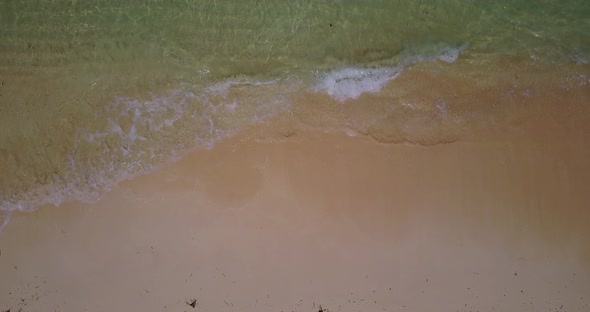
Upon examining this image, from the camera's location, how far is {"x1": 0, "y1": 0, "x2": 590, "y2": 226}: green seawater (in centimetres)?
427

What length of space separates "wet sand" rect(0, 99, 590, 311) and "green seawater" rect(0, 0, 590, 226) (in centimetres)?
39

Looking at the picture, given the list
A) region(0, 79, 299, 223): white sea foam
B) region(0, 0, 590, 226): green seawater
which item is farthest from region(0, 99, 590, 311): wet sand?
region(0, 0, 590, 226): green seawater

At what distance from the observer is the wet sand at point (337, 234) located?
3994mm

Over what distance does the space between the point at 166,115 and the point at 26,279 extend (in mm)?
1817

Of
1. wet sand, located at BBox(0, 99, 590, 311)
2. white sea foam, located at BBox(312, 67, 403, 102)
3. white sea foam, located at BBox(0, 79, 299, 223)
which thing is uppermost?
white sea foam, located at BBox(312, 67, 403, 102)

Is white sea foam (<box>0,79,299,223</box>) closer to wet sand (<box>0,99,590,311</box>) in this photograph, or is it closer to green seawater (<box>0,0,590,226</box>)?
green seawater (<box>0,0,590,226</box>)

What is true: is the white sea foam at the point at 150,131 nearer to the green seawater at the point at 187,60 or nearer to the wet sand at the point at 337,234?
the green seawater at the point at 187,60

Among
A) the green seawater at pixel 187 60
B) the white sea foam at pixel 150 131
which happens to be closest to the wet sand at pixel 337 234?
the white sea foam at pixel 150 131

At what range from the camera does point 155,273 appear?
4.05 meters

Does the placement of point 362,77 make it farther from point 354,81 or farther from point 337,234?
point 337,234

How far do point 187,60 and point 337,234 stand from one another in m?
2.06

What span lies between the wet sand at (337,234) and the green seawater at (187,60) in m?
0.39

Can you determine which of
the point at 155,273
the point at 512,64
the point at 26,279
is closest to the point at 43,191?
the point at 26,279

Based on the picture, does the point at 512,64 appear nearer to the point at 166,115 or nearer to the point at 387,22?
the point at 387,22
